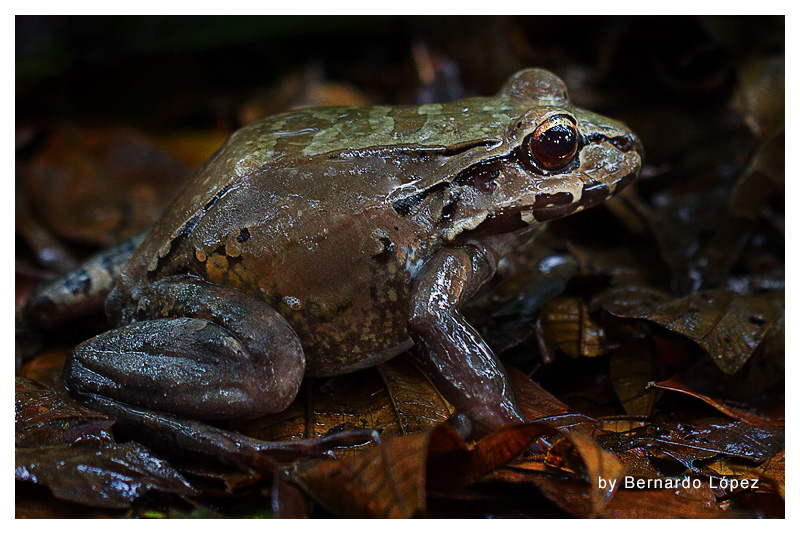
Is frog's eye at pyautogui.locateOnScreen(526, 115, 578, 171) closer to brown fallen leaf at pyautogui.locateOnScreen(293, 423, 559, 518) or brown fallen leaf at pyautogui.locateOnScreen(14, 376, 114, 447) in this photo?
brown fallen leaf at pyautogui.locateOnScreen(293, 423, 559, 518)

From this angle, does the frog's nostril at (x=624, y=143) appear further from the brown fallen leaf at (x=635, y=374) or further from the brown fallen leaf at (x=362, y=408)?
the brown fallen leaf at (x=362, y=408)

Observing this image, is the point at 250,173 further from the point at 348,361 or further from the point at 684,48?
the point at 684,48

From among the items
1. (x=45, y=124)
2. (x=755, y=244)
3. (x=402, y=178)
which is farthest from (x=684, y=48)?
(x=45, y=124)

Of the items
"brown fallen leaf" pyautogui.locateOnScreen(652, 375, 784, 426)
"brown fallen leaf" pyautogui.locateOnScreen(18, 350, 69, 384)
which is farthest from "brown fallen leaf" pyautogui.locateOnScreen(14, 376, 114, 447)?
"brown fallen leaf" pyautogui.locateOnScreen(652, 375, 784, 426)

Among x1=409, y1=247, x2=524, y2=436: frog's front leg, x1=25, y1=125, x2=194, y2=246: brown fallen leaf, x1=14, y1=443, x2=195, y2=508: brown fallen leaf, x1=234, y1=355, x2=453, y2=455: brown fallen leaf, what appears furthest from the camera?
x1=25, y1=125, x2=194, y2=246: brown fallen leaf

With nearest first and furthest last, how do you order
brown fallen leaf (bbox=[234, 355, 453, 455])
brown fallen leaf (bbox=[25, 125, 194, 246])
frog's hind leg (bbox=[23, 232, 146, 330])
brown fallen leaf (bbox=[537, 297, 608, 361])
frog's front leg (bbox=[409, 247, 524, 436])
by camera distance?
frog's front leg (bbox=[409, 247, 524, 436]), brown fallen leaf (bbox=[234, 355, 453, 455]), brown fallen leaf (bbox=[537, 297, 608, 361]), frog's hind leg (bbox=[23, 232, 146, 330]), brown fallen leaf (bbox=[25, 125, 194, 246])

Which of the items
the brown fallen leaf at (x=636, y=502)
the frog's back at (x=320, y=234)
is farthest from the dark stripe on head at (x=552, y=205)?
the brown fallen leaf at (x=636, y=502)
